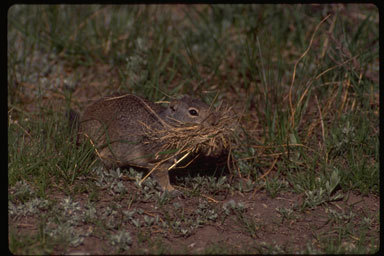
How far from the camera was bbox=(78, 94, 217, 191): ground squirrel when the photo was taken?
4.71 meters

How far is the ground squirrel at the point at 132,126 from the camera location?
4707 millimetres

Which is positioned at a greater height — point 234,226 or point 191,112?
point 191,112

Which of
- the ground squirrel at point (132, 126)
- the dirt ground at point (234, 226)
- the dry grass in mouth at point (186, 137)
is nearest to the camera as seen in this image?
the dirt ground at point (234, 226)

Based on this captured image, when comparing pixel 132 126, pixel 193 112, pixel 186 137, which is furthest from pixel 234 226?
pixel 132 126

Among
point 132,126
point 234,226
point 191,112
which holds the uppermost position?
point 191,112

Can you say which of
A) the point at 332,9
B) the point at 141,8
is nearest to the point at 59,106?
the point at 141,8

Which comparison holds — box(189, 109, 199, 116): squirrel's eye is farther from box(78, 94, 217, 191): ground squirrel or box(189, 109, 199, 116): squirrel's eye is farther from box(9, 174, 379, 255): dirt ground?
box(9, 174, 379, 255): dirt ground

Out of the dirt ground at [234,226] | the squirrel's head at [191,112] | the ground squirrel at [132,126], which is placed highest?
the squirrel's head at [191,112]

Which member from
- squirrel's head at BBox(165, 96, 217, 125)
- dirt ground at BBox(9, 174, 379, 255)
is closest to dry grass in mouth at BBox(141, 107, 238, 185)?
squirrel's head at BBox(165, 96, 217, 125)

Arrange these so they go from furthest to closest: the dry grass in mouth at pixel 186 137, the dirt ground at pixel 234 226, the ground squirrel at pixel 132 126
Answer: the ground squirrel at pixel 132 126, the dry grass in mouth at pixel 186 137, the dirt ground at pixel 234 226

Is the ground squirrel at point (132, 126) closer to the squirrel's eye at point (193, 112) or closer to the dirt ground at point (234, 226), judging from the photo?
the squirrel's eye at point (193, 112)

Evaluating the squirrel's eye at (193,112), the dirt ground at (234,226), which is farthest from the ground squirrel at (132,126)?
the dirt ground at (234,226)

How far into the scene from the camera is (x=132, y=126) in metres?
4.87

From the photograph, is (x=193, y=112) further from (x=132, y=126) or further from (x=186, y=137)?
(x=132, y=126)
